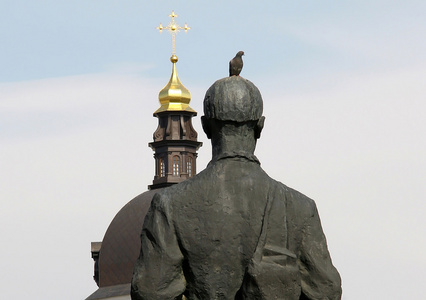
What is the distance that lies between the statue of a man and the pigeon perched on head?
0.10 metres

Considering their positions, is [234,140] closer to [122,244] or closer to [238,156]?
[238,156]

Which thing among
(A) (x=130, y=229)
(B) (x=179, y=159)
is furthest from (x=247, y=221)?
(B) (x=179, y=159)

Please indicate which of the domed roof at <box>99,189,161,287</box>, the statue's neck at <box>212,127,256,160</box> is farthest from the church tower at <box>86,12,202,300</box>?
the statue's neck at <box>212,127,256,160</box>

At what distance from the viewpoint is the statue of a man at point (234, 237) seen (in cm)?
1200

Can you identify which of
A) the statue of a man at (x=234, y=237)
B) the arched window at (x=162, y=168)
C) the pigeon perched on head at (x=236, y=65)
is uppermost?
the arched window at (x=162, y=168)

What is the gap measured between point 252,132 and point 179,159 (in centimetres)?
8512

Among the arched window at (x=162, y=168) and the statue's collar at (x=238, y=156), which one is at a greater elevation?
the arched window at (x=162, y=168)

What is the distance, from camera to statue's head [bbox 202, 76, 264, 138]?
12195 millimetres

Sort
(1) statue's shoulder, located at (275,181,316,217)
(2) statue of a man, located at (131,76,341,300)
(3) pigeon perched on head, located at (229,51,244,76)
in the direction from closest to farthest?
(2) statue of a man, located at (131,76,341,300) < (1) statue's shoulder, located at (275,181,316,217) < (3) pigeon perched on head, located at (229,51,244,76)

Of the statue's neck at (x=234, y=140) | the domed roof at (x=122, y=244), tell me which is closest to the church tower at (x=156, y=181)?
the domed roof at (x=122, y=244)

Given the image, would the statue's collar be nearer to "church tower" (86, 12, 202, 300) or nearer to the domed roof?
"church tower" (86, 12, 202, 300)

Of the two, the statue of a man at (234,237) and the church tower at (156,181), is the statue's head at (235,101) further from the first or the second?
the church tower at (156,181)

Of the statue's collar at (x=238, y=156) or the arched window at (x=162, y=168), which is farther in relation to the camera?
the arched window at (x=162, y=168)

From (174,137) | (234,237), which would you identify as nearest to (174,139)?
(174,137)
